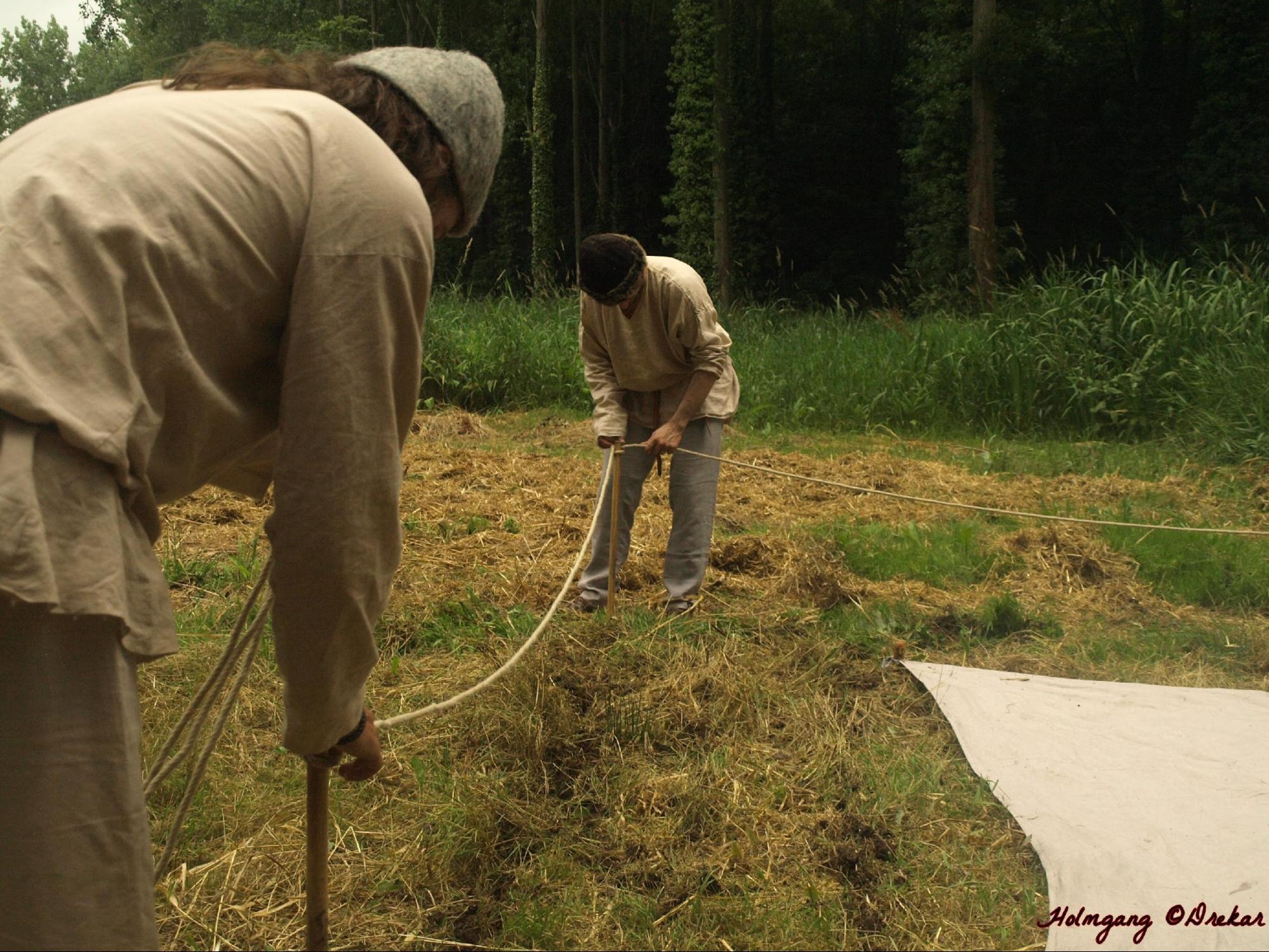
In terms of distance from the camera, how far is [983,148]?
50.9ft

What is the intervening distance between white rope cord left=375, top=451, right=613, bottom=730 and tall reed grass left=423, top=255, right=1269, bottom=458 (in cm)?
411

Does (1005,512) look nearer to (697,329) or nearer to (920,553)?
(697,329)

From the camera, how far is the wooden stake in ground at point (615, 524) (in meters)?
4.54

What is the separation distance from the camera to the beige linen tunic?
4.00ft

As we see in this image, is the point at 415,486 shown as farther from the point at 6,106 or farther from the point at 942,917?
the point at 6,106

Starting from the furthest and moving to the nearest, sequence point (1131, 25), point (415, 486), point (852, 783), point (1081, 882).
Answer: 1. point (1131, 25)
2. point (415, 486)
3. point (852, 783)
4. point (1081, 882)

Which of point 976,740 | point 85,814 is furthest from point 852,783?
point 85,814

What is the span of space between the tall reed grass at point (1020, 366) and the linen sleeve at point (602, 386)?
14.6 feet

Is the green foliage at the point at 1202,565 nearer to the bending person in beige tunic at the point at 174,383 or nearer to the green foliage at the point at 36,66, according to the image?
the bending person in beige tunic at the point at 174,383

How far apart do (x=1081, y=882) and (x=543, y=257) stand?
19.6m

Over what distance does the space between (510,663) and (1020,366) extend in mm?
7011

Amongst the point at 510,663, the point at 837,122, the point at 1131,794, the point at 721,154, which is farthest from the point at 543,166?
the point at 1131,794

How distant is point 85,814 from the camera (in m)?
1.26

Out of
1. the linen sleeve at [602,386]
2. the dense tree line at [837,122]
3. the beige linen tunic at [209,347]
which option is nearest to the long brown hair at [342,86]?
the beige linen tunic at [209,347]
